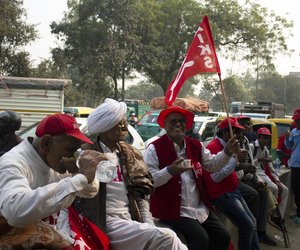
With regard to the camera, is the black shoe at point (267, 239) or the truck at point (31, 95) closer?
the black shoe at point (267, 239)

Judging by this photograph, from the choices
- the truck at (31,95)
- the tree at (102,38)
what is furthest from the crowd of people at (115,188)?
the tree at (102,38)

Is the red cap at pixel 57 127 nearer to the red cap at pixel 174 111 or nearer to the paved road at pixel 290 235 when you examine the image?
the red cap at pixel 174 111

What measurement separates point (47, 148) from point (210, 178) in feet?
8.22

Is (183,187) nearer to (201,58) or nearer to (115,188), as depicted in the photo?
(115,188)

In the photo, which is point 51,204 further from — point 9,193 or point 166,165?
point 166,165

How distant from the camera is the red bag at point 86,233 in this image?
2.75 m

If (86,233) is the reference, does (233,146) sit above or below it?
above

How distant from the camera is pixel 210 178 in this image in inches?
183

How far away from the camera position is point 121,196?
3.38 m

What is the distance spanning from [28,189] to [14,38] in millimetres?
20313

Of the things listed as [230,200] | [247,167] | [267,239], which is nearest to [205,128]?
[267,239]

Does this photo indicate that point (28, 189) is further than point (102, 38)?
No

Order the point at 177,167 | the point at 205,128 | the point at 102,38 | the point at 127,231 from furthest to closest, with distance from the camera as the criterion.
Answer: the point at 102,38 < the point at 205,128 < the point at 177,167 < the point at 127,231

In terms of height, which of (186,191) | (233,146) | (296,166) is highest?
(233,146)
